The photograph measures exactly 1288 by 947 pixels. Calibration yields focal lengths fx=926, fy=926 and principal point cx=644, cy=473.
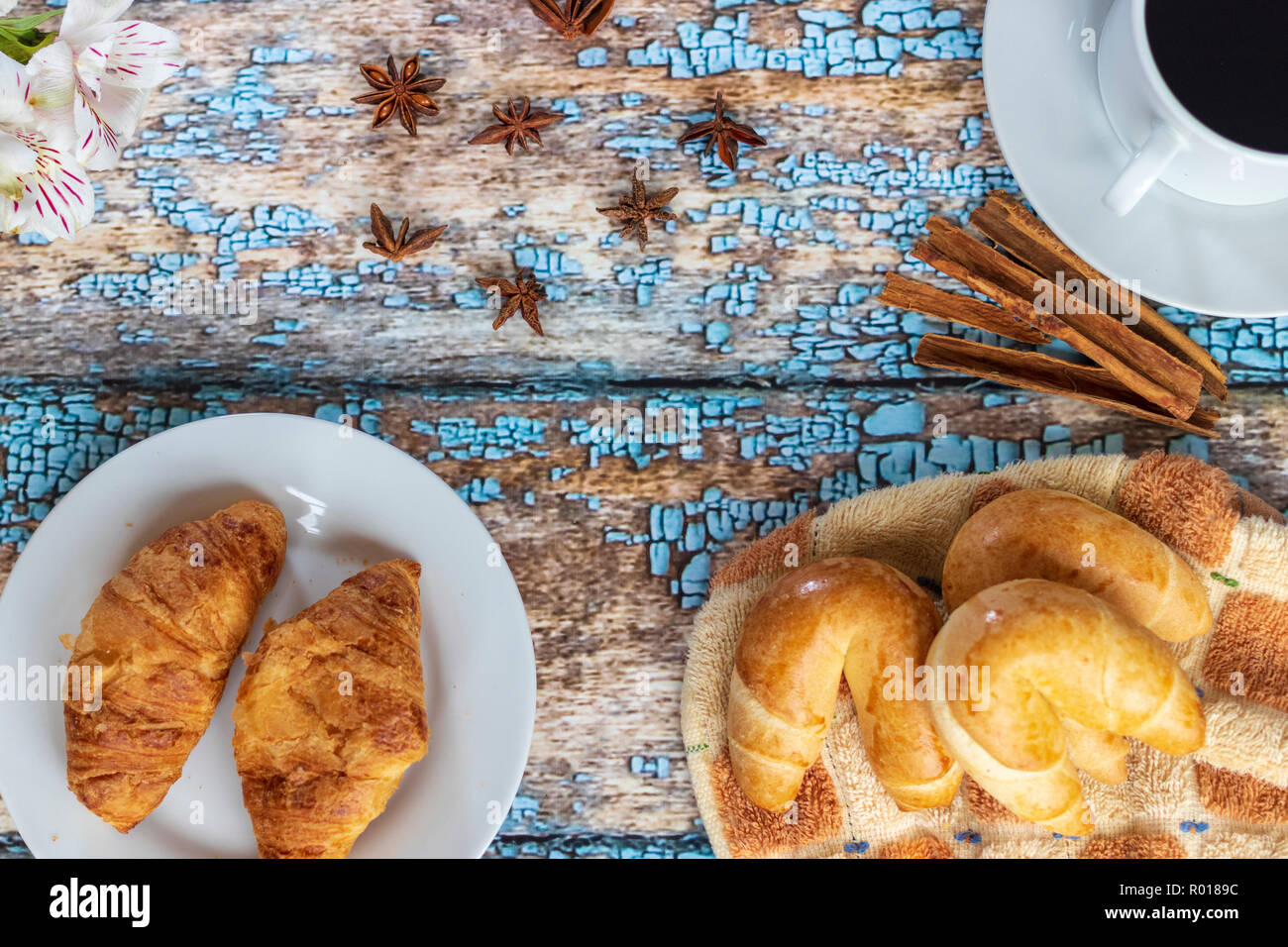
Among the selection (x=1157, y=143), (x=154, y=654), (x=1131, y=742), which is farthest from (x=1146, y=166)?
(x=154, y=654)

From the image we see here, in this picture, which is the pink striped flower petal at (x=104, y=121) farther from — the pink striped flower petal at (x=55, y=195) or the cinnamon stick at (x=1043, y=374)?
the cinnamon stick at (x=1043, y=374)

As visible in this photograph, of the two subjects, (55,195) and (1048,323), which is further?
(1048,323)

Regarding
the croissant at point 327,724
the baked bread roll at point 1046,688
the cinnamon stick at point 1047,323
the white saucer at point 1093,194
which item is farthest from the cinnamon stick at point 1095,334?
the croissant at point 327,724

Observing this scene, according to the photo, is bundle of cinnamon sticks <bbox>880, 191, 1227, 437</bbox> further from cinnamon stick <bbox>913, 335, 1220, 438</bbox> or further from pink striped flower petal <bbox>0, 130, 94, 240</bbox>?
→ pink striped flower petal <bbox>0, 130, 94, 240</bbox>

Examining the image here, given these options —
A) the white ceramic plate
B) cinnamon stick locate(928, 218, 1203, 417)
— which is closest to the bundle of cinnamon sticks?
Result: cinnamon stick locate(928, 218, 1203, 417)

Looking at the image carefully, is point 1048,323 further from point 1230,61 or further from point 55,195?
point 55,195

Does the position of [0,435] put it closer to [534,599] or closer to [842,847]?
[534,599]
